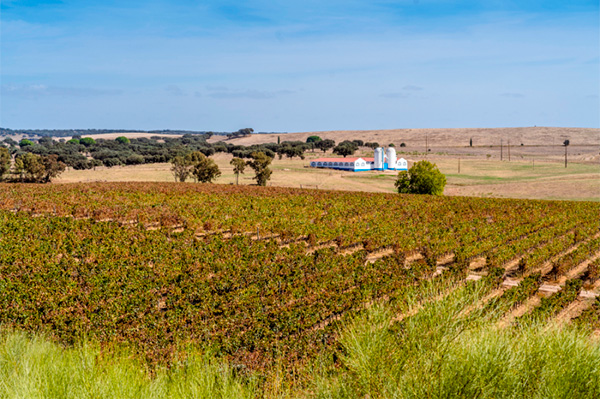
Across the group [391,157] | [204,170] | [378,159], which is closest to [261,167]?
[204,170]

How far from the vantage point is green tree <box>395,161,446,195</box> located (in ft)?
241

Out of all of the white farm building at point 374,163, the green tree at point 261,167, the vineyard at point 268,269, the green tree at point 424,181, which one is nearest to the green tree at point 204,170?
the green tree at point 261,167

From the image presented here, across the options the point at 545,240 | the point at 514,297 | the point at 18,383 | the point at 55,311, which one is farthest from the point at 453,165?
the point at 18,383

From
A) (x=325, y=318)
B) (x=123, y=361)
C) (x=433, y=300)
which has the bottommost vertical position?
(x=325, y=318)

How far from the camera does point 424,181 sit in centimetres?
7394

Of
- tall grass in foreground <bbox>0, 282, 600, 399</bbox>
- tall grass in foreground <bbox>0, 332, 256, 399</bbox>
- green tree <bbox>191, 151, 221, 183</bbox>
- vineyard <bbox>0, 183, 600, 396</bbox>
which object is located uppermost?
green tree <bbox>191, 151, 221, 183</bbox>

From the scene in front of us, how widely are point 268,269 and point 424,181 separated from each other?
51.3 m

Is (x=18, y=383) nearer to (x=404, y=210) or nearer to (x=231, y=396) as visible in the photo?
(x=231, y=396)

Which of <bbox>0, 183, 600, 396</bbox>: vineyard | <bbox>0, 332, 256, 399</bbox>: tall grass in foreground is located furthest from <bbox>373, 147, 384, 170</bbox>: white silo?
<bbox>0, 332, 256, 399</bbox>: tall grass in foreground

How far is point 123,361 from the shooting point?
1106cm

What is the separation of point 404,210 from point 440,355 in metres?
42.5

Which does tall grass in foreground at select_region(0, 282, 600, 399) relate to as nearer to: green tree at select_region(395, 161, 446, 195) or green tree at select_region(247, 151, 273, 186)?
green tree at select_region(395, 161, 446, 195)

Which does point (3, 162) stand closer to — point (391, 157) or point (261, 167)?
point (261, 167)

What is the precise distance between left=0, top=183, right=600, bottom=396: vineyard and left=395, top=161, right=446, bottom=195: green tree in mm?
19790
